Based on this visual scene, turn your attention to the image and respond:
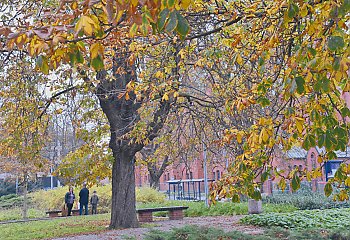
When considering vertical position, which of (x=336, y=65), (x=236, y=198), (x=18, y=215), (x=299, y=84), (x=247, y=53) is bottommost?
(x=18, y=215)

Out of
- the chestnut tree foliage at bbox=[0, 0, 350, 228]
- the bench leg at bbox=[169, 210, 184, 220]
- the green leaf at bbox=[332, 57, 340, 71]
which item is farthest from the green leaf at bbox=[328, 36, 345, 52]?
the bench leg at bbox=[169, 210, 184, 220]

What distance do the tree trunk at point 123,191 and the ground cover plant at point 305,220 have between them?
3715mm

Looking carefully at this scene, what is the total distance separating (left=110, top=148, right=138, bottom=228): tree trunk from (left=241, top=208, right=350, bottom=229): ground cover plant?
3.71 metres

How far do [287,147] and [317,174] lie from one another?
485 millimetres

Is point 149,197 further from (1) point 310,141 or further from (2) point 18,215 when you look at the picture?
(1) point 310,141

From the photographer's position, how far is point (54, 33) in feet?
12.9

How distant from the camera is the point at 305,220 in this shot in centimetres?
1378

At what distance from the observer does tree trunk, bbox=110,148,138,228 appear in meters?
14.3

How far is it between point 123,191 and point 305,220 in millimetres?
5479

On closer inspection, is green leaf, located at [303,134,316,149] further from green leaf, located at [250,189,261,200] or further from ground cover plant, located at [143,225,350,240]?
ground cover plant, located at [143,225,350,240]

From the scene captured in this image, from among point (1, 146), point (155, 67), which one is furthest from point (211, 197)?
point (1, 146)

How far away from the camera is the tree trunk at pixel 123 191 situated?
14.3 metres

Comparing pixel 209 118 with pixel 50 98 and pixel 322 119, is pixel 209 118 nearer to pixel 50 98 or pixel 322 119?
pixel 50 98

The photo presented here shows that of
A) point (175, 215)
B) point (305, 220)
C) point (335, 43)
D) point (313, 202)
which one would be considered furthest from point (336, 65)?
point (313, 202)
